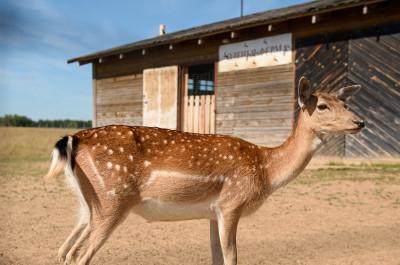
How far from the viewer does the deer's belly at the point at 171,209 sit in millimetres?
3088

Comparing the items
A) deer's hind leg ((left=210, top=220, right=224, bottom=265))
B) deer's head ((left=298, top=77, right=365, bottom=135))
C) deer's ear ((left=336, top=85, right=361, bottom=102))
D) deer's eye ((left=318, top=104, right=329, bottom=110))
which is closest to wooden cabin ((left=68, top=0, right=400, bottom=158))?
deer's ear ((left=336, top=85, right=361, bottom=102))

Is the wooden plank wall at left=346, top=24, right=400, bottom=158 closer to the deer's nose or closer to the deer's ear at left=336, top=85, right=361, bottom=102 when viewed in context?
the deer's ear at left=336, top=85, right=361, bottom=102

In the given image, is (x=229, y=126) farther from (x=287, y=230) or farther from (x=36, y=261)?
(x=36, y=261)

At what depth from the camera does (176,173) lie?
3127mm

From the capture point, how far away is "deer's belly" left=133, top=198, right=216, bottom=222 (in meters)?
3.09

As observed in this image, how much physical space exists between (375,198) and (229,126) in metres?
6.40

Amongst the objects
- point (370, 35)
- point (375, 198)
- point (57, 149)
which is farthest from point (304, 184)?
point (57, 149)

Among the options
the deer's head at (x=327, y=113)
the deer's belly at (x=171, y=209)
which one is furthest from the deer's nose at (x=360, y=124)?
the deer's belly at (x=171, y=209)

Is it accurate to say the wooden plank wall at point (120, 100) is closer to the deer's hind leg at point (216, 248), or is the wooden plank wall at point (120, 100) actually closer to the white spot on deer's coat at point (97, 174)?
the deer's hind leg at point (216, 248)

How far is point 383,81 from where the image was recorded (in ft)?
31.5

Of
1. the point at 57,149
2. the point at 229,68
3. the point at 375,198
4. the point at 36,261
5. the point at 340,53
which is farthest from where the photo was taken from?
the point at 229,68

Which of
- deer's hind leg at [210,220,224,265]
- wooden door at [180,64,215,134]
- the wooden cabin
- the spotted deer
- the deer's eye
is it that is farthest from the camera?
wooden door at [180,64,215,134]

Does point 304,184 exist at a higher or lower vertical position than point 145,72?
lower

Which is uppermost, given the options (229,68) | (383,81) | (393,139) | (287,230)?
(229,68)
